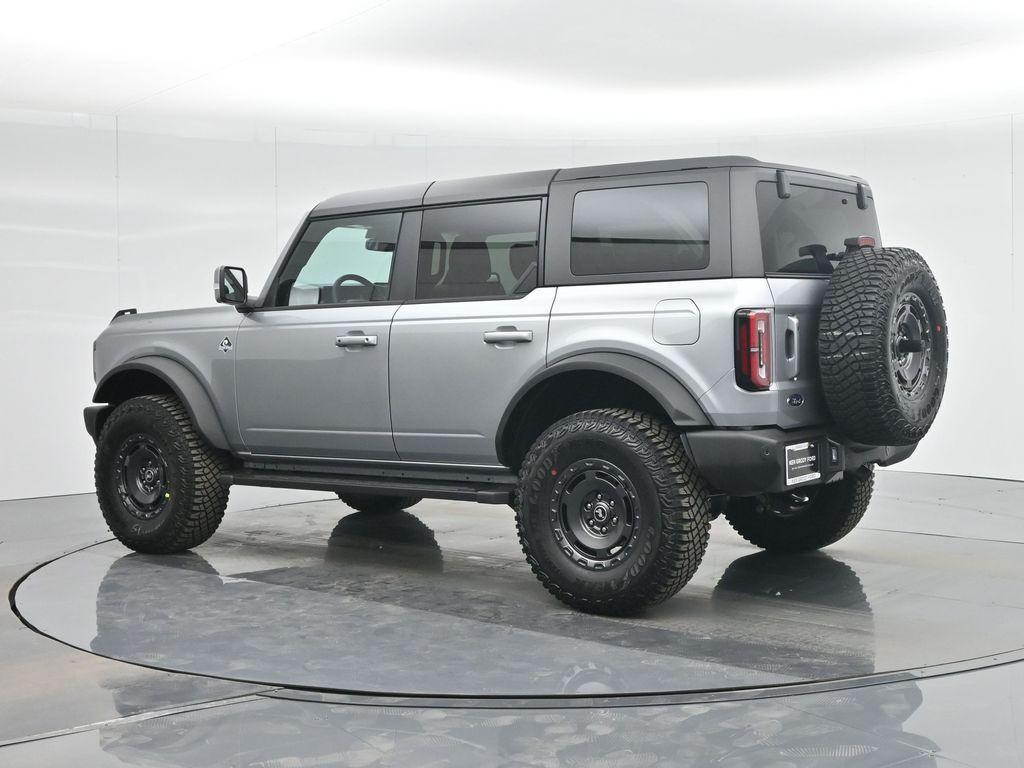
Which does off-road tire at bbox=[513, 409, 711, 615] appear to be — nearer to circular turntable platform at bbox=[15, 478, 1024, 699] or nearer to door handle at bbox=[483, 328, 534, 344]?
circular turntable platform at bbox=[15, 478, 1024, 699]

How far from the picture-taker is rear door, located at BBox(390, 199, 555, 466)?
528 cm

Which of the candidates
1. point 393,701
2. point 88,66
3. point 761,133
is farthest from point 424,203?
point 761,133

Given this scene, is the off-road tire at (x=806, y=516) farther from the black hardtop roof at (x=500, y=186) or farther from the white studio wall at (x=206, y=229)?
the white studio wall at (x=206, y=229)

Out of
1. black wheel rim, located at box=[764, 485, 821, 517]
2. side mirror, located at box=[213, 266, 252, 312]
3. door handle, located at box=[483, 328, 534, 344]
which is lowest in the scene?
black wheel rim, located at box=[764, 485, 821, 517]

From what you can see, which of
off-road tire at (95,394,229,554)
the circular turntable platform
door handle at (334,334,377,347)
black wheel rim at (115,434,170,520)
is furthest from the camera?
black wheel rim at (115,434,170,520)

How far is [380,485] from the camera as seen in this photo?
5.80m

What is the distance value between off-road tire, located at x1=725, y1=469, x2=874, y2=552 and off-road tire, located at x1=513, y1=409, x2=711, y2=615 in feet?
4.10

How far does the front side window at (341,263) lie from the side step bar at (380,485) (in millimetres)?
940

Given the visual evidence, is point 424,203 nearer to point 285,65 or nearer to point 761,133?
point 285,65

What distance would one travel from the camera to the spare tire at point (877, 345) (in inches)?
185

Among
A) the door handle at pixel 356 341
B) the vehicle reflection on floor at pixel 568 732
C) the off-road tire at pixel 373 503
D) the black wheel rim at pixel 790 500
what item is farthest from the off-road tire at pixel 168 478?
the black wheel rim at pixel 790 500

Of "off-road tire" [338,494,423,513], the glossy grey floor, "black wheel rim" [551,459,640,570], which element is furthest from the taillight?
"off-road tire" [338,494,423,513]

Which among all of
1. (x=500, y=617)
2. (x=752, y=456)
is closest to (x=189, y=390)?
(x=500, y=617)

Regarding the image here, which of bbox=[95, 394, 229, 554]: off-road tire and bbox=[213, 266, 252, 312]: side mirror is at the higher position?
bbox=[213, 266, 252, 312]: side mirror
